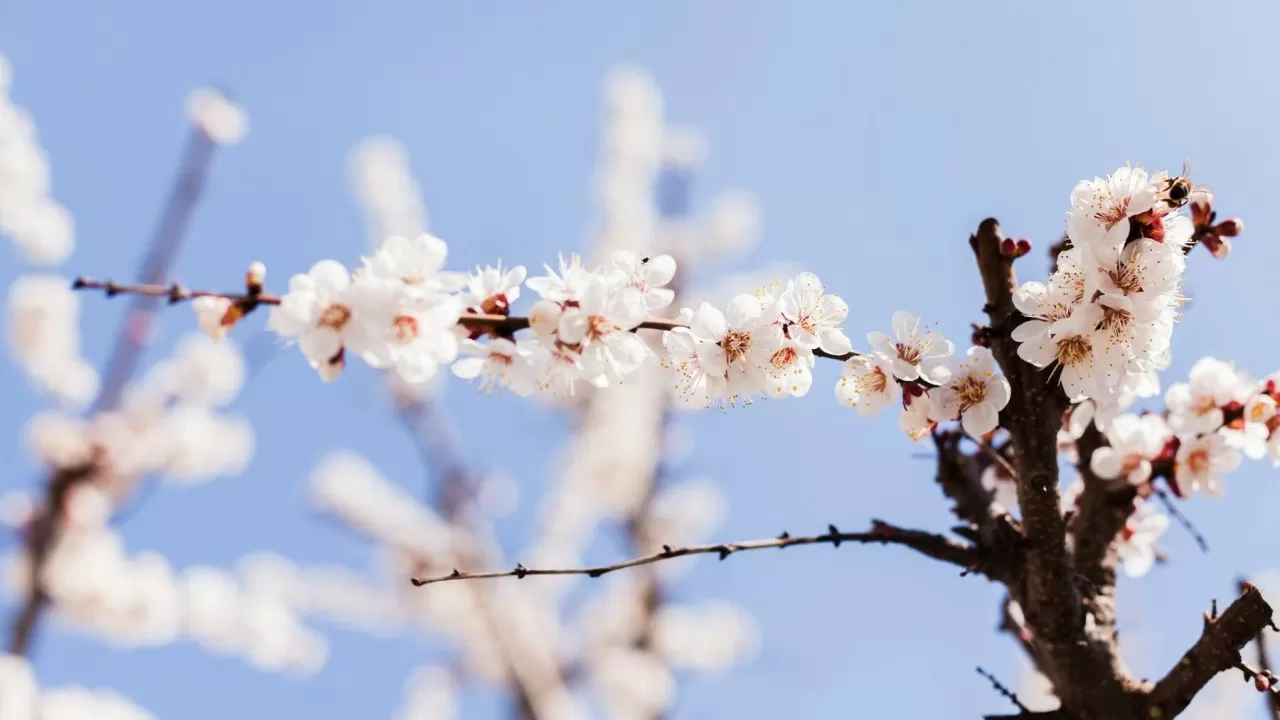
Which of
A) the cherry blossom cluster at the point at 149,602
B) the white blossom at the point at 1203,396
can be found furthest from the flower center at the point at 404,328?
the cherry blossom cluster at the point at 149,602

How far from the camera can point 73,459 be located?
143 inches

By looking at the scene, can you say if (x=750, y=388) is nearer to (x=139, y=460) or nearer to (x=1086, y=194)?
(x=1086, y=194)

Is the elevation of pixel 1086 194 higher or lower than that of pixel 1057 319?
higher

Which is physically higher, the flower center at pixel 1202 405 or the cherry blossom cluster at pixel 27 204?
the cherry blossom cluster at pixel 27 204

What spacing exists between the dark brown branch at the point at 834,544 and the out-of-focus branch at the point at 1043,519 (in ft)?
0.36

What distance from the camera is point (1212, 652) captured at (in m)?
1.16

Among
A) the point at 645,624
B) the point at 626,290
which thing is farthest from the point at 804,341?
the point at 645,624

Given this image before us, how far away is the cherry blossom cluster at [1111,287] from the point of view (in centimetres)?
118

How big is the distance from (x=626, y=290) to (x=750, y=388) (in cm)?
26

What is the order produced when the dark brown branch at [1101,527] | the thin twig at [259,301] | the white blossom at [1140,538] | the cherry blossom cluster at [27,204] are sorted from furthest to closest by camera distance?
the cherry blossom cluster at [27,204] < the white blossom at [1140,538] < the dark brown branch at [1101,527] < the thin twig at [259,301]

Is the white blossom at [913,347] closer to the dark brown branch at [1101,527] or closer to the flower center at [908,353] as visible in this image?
the flower center at [908,353]

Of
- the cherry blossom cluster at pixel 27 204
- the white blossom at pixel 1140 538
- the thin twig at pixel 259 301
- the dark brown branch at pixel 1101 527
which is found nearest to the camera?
the thin twig at pixel 259 301

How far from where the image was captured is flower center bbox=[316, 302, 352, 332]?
1257 mm

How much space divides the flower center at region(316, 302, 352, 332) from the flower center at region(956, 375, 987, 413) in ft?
3.13
